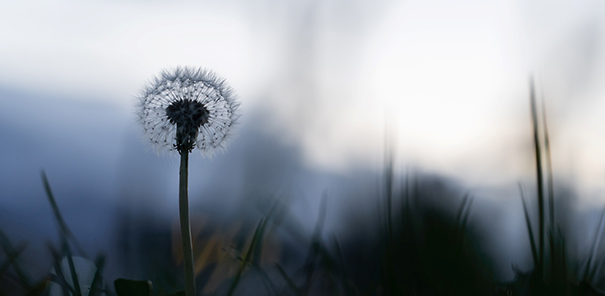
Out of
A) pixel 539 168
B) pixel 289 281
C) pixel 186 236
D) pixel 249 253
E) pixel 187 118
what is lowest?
pixel 289 281

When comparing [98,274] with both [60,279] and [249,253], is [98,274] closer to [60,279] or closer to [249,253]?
[60,279]

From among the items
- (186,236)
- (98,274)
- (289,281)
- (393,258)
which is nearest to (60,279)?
(98,274)

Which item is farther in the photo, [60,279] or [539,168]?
[60,279]

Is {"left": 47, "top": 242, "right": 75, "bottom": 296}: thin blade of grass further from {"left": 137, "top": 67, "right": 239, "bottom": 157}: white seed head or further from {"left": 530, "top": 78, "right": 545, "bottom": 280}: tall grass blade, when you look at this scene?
{"left": 530, "top": 78, "right": 545, "bottom": 280}: tall grass blade

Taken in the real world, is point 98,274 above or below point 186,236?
below

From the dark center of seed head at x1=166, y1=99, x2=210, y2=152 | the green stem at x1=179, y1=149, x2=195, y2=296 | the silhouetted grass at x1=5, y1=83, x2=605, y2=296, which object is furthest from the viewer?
the dark center of seed head at x1=166, y1=99, x2=210, y2=152

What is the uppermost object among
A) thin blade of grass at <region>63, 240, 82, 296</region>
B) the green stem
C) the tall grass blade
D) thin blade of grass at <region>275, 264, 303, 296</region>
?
the tall grass blade

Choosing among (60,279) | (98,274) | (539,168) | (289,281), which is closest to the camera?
(539,168)

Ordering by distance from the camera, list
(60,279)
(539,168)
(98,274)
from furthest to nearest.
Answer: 1. (98,274)
2. (60,279)
3. (539,168)

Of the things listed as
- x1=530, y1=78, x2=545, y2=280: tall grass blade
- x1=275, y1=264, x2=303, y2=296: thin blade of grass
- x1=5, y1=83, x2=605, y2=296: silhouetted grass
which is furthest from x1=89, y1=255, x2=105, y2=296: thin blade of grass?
x1=530, y1=78, x2=545, y2=280: tall grass blade
